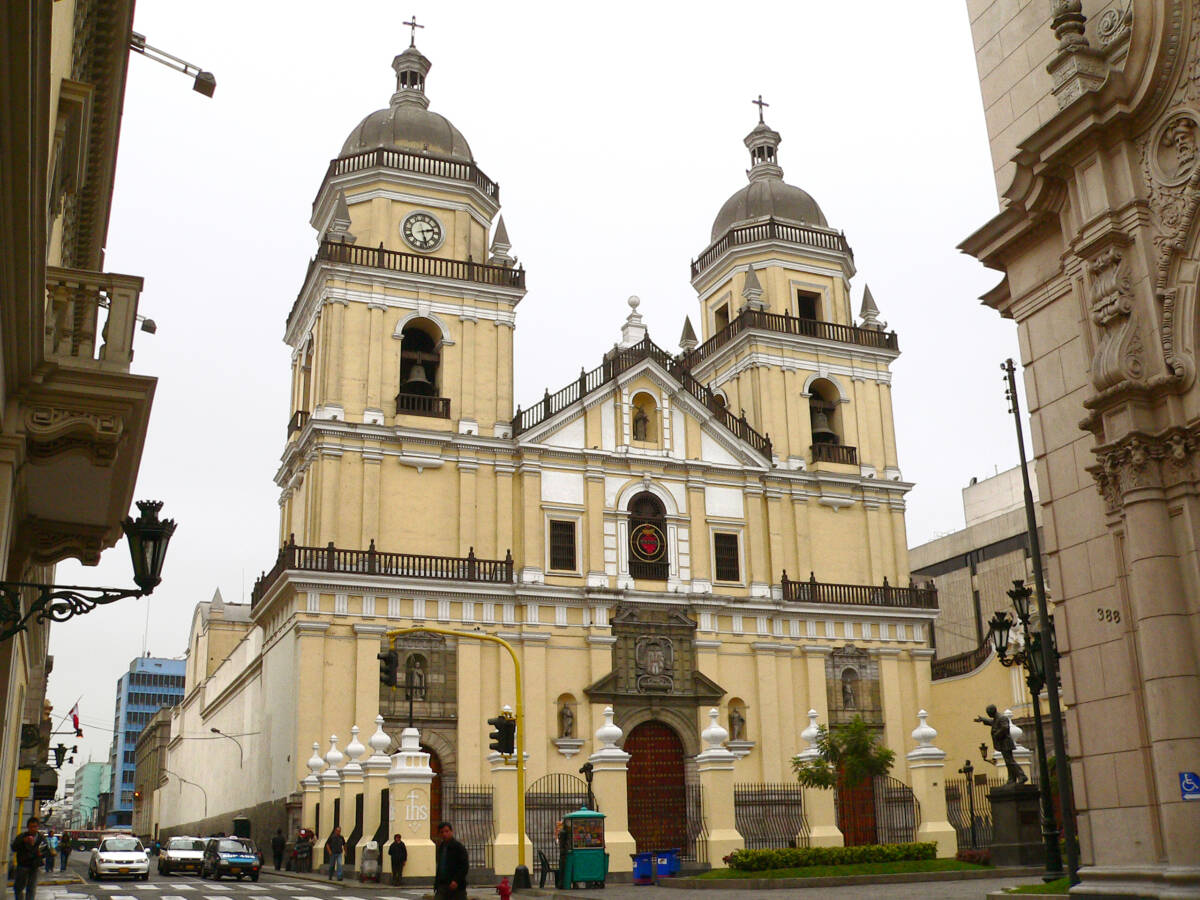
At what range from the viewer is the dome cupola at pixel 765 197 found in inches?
1783

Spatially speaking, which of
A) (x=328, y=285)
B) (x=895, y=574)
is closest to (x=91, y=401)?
(x=328, y=285)

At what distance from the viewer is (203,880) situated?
97.0ft

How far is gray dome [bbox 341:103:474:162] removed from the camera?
3947cm

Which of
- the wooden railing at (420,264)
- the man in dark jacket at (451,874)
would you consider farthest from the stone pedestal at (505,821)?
the wooden railing at (420,264)

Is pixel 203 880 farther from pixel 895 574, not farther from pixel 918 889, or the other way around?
pixel 895 574

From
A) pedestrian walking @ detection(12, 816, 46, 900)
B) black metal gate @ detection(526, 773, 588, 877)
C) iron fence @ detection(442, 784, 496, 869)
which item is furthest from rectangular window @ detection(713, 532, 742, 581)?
pedestrian walking @ detection(12, 816, 46, 900)

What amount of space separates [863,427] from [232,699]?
1050 inches

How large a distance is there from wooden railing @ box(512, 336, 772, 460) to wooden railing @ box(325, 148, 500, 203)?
24.2ft

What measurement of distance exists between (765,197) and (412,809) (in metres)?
28.2

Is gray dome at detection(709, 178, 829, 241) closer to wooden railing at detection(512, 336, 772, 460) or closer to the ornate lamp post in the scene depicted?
wooden railing at detection(512, 336, 772, 460)

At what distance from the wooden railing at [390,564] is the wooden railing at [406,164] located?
12198mm

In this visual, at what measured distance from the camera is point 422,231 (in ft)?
128

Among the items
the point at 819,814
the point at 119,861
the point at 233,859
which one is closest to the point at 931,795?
the point at 819,814

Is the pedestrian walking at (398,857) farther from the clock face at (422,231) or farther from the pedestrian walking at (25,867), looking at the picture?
the clock face at (422,231)
